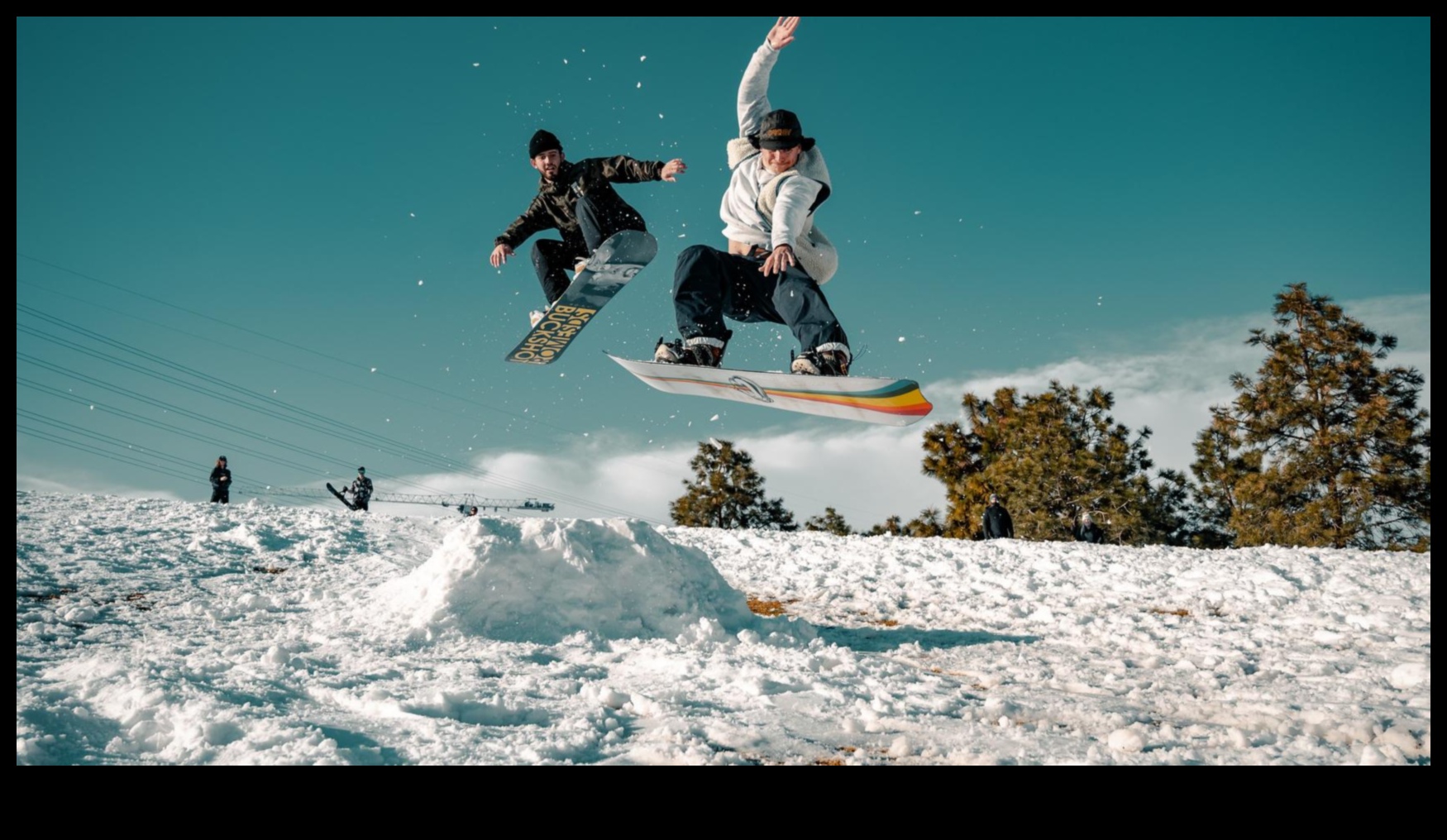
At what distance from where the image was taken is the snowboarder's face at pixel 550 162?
668cm

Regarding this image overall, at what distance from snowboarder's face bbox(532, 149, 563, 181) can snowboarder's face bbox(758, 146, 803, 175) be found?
200cm

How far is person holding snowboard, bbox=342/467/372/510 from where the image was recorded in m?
19.5

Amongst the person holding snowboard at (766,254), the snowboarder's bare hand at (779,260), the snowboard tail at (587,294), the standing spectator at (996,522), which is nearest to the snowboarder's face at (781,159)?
the person holding snowboard at (766,254)

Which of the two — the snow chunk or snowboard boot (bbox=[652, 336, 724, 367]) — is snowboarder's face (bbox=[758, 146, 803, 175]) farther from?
the snow chunk

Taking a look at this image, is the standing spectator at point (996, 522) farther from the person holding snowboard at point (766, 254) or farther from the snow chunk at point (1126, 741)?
the snow chunk at point (1126, 741)

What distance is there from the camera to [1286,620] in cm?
633

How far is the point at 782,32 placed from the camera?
17.3ft

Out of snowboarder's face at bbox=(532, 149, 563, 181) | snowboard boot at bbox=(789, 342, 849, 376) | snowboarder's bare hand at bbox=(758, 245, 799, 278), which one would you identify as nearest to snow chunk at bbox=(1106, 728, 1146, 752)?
snowboard boot at bbox=(789, 342, 849, 376)

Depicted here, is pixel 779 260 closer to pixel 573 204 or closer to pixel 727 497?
Result: pixel 573 204

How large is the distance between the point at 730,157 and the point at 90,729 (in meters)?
4.62

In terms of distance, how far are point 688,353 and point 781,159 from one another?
154cm

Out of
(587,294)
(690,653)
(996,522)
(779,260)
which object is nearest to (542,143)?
(587,294)
